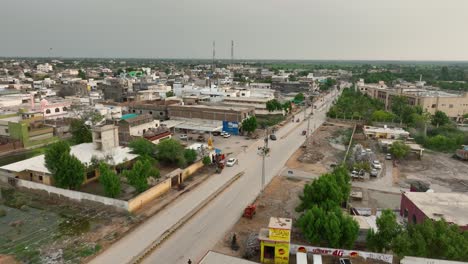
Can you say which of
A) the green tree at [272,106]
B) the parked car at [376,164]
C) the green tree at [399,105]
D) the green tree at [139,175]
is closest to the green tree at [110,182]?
the green tree at [139,175]

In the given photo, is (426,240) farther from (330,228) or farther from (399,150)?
(399,150)

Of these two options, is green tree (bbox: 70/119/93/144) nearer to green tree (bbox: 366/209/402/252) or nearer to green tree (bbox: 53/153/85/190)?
green tree (bbox: 53/153/85/190)

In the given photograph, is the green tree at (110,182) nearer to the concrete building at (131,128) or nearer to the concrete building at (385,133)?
the concrete building at (131,128)

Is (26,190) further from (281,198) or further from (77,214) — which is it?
(281,198)

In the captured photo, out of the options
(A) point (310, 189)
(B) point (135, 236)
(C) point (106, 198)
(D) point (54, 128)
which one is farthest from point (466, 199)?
(D) point (54, 128)

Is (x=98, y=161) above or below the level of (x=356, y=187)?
above
